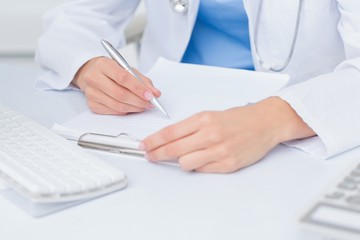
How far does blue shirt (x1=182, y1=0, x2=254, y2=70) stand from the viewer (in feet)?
3.94

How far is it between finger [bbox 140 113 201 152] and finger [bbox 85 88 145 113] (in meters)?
0.17

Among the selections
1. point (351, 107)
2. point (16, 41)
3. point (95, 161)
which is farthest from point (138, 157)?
point (16, 41)

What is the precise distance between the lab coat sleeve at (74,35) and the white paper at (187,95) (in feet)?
0.53

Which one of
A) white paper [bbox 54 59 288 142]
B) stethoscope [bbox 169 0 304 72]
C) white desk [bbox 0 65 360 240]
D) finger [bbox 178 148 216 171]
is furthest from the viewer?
stethoscope [bbox 169 0 304 72]

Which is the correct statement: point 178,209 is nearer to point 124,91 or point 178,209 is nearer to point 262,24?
point 124,91

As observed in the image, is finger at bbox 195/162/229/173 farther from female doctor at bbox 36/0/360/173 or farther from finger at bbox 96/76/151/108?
finger at bbox 96/76/151/108

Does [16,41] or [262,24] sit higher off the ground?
[262,24]

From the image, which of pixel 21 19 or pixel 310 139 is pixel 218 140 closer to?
pixel 310 139

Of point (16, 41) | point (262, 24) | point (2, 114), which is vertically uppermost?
point (262, 24)

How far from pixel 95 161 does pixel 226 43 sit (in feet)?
1.92

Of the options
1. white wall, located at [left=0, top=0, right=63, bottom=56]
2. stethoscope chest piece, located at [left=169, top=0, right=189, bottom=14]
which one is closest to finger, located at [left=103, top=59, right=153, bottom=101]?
stethoscope chest piece, located at [left=169, top=0, right=189, bottom=14]

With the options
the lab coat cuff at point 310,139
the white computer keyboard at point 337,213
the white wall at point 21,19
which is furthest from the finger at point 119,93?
the white wall at point 21,19

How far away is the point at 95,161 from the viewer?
747 millimetres

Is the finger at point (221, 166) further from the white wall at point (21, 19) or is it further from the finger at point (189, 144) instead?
the white wall at point (21, 19)
